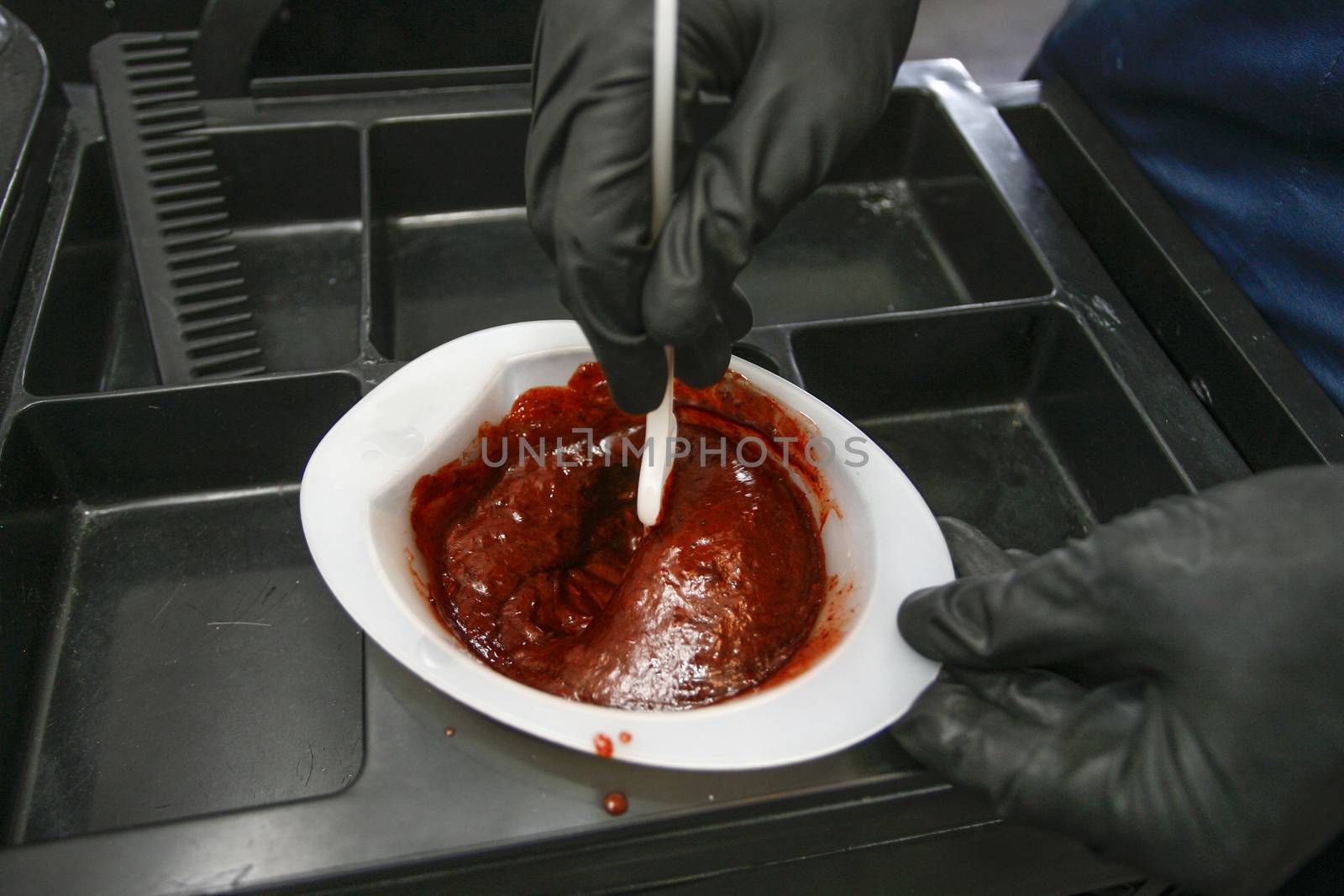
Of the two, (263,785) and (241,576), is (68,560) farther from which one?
(263,785)

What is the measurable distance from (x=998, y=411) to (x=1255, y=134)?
57 centimetres

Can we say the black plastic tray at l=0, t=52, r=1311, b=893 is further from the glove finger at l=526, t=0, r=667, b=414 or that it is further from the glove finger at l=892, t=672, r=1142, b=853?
the glove finger at l=526, t=0, r=667, b=414

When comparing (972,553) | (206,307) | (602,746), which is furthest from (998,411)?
(206,307)

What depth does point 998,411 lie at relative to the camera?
1528 millimetres

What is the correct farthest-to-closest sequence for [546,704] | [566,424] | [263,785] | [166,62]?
[166,62]
[566,424]
[263,785]
[546,704]

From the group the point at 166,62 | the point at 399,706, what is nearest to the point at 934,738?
the point at 399,706

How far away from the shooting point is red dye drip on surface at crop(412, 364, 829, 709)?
1001 mm

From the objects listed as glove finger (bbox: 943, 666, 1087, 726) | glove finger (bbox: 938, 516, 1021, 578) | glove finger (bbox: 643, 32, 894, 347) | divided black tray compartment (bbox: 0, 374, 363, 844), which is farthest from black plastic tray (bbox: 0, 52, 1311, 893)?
glove finger (bbox: 643, 32, 894, 347)

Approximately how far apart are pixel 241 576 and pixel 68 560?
0.24 m

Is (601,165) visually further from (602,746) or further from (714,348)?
(602,746)

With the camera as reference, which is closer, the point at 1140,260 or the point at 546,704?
the point at 546,704

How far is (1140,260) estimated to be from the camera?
1487 millimetres

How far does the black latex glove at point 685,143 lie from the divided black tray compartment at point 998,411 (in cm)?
45

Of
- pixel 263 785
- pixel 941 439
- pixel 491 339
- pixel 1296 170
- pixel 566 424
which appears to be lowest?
pixel 263 785
